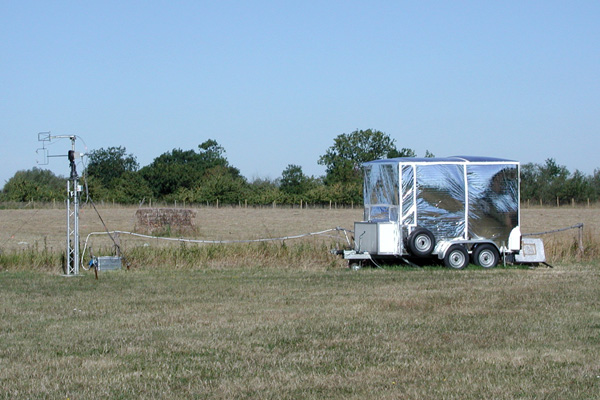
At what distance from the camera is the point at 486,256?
61.3 ft


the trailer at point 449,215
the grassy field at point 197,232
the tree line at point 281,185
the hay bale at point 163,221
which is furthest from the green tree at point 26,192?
the trailer at point 449,215

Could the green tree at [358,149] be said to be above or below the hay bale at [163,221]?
above

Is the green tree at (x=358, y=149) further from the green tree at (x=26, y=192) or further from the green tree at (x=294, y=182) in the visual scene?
the green tree at (x=26, y=192)

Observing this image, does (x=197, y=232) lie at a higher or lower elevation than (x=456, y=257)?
higher

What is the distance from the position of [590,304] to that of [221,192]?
69.9 meters

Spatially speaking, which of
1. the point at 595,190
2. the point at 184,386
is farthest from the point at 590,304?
the point at 595,190

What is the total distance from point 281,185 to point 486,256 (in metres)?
72.5

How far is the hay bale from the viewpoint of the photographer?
35594 millimetres

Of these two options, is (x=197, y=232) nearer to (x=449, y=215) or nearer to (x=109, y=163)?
(x=449, y=215)

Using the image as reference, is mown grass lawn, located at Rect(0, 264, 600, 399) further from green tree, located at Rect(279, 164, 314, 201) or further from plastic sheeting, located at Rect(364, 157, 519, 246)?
green tree, located at Rect(279, 164, 314, 201)

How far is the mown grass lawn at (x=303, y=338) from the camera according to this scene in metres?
7.22

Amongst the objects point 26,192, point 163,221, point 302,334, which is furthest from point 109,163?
point 302,334

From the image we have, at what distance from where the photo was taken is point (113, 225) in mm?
43688

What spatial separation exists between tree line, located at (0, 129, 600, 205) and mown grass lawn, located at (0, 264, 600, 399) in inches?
2432
